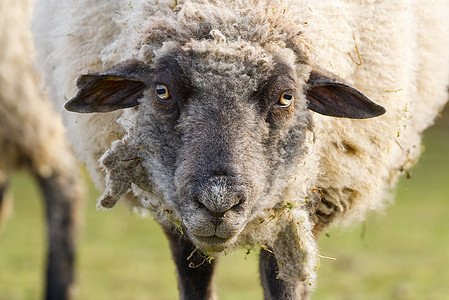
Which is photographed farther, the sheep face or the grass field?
the grass field

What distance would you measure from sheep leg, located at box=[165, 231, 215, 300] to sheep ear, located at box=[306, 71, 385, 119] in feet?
3.57

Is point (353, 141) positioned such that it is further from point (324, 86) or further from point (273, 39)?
point (273, 39)

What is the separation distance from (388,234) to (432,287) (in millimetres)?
2120

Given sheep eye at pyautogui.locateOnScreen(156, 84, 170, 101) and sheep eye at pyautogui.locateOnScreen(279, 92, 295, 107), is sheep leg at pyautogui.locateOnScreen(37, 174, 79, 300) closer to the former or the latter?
sheep eye at pyautogui.locateOnScreen(156, 84, 170, 101)

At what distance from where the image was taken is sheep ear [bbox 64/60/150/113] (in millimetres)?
2834

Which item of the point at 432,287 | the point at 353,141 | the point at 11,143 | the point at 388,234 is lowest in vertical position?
the point at 388,234

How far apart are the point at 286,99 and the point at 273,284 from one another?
1.05 metres

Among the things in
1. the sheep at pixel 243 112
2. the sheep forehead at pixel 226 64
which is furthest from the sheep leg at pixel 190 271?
the sheep forehead at pixel 226 64

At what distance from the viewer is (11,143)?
6.11 metres

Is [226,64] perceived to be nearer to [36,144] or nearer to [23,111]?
[23,111]

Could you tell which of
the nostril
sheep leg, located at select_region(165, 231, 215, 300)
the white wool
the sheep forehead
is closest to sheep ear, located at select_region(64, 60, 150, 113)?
the sheep forehead

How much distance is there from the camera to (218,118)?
8.89ft

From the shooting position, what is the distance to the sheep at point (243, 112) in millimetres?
2725

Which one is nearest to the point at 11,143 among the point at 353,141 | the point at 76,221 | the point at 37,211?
the point at 76,221
